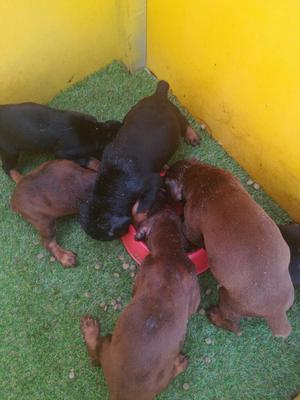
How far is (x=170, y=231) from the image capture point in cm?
275

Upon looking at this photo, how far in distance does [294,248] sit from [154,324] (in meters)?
1.04

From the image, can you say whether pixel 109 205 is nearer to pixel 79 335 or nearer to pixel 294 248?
pixel 79 335

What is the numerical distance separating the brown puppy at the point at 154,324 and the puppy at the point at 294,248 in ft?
2.07

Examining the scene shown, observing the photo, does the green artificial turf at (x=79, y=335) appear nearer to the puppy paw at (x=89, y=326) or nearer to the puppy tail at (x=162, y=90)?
the puppy paw at (x=89, y=326)

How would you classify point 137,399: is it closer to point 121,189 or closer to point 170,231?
point 170,231

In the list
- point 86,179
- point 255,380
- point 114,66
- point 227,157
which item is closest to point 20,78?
Result: point 114,66

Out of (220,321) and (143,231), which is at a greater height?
(143,231)

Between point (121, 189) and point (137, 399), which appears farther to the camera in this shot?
point (121, 189)

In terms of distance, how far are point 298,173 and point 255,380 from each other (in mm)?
1353

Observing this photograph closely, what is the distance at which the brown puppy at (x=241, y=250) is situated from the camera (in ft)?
8.32

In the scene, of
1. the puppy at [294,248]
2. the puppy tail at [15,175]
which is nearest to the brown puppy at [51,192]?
the puppy tail at [15,175]

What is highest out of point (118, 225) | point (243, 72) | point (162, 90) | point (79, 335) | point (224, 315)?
point (243, 72)

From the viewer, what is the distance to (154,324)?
2.40 metres

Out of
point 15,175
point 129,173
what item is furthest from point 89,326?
point 15,175
